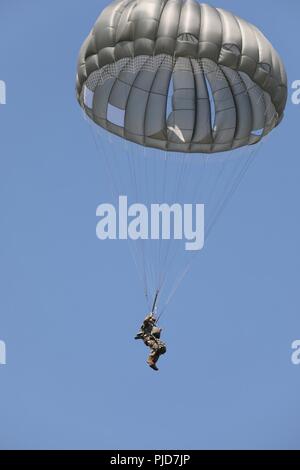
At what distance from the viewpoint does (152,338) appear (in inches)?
1258

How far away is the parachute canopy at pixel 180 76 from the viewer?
101 feet

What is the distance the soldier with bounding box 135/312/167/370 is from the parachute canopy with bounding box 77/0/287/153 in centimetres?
453

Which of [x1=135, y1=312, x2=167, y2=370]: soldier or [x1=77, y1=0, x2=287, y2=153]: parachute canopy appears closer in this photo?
[x1=77, y1=0, x2=287, y2=153]: parachute canopy

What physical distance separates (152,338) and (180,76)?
6.34 meters

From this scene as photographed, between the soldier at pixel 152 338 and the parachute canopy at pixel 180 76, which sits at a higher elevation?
the parachute canopy at pixel 180 76

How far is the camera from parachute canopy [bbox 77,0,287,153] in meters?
30.7

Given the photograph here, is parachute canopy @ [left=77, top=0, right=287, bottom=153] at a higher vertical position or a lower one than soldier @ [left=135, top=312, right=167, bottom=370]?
higher

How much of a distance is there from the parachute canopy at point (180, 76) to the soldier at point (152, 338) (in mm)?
4528
